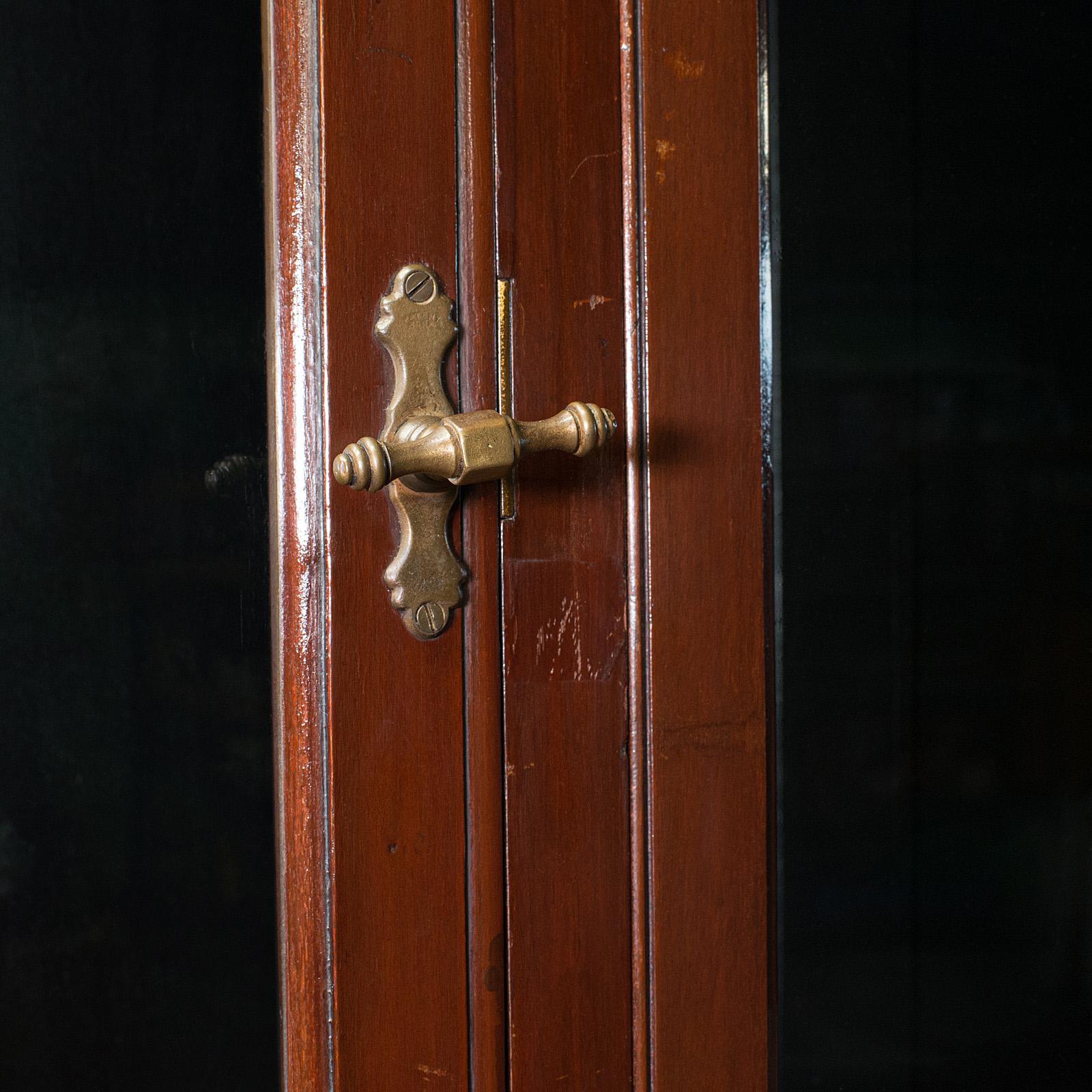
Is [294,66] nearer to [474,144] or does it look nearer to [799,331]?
[474,144]

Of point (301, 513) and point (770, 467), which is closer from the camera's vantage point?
point (301, 513)

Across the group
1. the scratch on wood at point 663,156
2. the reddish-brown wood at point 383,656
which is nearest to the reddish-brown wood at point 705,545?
the scratch on wood at point 663,156

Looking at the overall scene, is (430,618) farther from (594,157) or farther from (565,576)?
(594,157)

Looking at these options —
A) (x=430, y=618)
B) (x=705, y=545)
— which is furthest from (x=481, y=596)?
(x=705, y=545)

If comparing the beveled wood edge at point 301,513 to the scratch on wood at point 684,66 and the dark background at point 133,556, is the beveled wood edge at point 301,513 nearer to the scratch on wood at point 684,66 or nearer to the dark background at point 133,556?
the dark background at point 133,556

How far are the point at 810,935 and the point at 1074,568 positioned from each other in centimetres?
35

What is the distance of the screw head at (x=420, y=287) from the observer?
1.91ft

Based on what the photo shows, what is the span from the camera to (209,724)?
607 millimetres

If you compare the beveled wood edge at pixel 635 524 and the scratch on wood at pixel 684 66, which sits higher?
the scratch on wood at pixel 684 66

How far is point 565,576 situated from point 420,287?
0.18 m

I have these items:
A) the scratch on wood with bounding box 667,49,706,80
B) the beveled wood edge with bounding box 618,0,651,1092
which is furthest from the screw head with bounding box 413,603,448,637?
the scratch on wood with bounding box 667,49,706,80

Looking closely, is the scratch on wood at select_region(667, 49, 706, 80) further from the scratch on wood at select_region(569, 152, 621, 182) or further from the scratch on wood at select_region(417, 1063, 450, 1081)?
the scratch on wood at select_region(417, 1063, 450, 1081)

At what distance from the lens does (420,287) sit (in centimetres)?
59

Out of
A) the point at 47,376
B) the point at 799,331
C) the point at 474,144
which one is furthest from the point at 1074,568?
the point at 47,376
